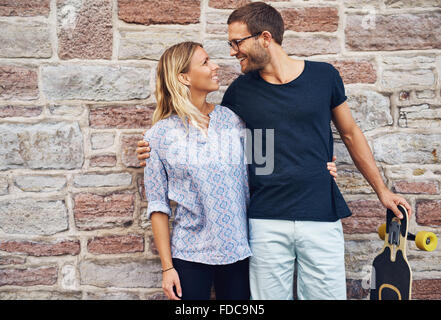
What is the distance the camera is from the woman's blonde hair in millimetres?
1934

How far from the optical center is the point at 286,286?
197 centimetres

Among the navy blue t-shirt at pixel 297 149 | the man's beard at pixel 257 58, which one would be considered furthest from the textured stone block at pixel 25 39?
the navy blue t-shirt at pixel 297 149

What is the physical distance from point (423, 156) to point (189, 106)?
5.10 ft

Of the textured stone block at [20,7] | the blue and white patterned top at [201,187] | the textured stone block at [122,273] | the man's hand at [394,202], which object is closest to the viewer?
the blue and white patterned top at [201,187]

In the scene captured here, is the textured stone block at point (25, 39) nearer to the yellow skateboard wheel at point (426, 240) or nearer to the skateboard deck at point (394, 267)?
the skateboard deck at point (394, 267)

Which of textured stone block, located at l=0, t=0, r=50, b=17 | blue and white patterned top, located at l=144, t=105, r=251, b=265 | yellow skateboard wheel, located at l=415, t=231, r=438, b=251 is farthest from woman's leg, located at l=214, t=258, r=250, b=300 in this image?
textured stone block, located at l=0, t=0, r=50, b=17

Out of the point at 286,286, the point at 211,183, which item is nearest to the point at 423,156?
the point at 286,286

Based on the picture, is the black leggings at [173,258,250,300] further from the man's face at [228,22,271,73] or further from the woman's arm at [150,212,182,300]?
the man's face at [228,22,271,73]

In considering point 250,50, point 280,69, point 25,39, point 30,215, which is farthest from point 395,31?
point 30,215

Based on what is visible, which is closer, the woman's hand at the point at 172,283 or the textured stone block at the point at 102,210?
the woman's hand at the point at 172,283

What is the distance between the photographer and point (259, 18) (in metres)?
2.01

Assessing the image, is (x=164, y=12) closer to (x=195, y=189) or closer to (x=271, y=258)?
(x=195, y=189)

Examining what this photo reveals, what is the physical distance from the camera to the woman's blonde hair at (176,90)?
1.93 meters

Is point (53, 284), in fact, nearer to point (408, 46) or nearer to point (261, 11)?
point (261, 11)
